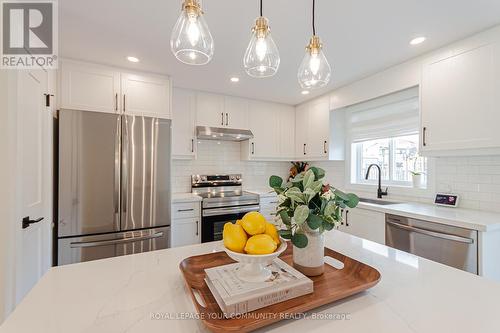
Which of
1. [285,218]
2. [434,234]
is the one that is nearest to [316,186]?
[285,218]

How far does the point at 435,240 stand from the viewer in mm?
1782

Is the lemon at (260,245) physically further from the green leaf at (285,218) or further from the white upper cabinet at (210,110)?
the white upper cabinet at (210,110)

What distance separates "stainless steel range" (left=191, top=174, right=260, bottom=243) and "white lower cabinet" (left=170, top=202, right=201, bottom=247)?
2.8 inches

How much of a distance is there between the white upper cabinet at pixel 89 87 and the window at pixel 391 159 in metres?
3.04

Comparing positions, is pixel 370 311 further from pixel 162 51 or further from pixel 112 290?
pixel 162 51

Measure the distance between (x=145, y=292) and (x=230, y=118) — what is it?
2.70m

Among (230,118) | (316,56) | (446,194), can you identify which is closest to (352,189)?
(446,194)

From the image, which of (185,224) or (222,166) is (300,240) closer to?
(185,224)

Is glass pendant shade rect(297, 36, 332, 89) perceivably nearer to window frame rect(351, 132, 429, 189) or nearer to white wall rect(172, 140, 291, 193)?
window frame rect(351, 132, 429, 189)

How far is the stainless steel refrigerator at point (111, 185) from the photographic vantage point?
1.97 meters

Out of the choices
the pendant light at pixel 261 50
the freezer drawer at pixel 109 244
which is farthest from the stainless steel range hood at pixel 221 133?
Answer: the pendant light at pixel 261 50

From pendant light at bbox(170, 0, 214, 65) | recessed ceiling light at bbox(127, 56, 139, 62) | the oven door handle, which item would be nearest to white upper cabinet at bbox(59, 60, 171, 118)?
recessed ceiling light at bbox(127, 56, 139, 62)

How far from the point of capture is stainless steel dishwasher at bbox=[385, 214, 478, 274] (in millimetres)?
1604

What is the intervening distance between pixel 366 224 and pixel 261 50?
206 centimetres
